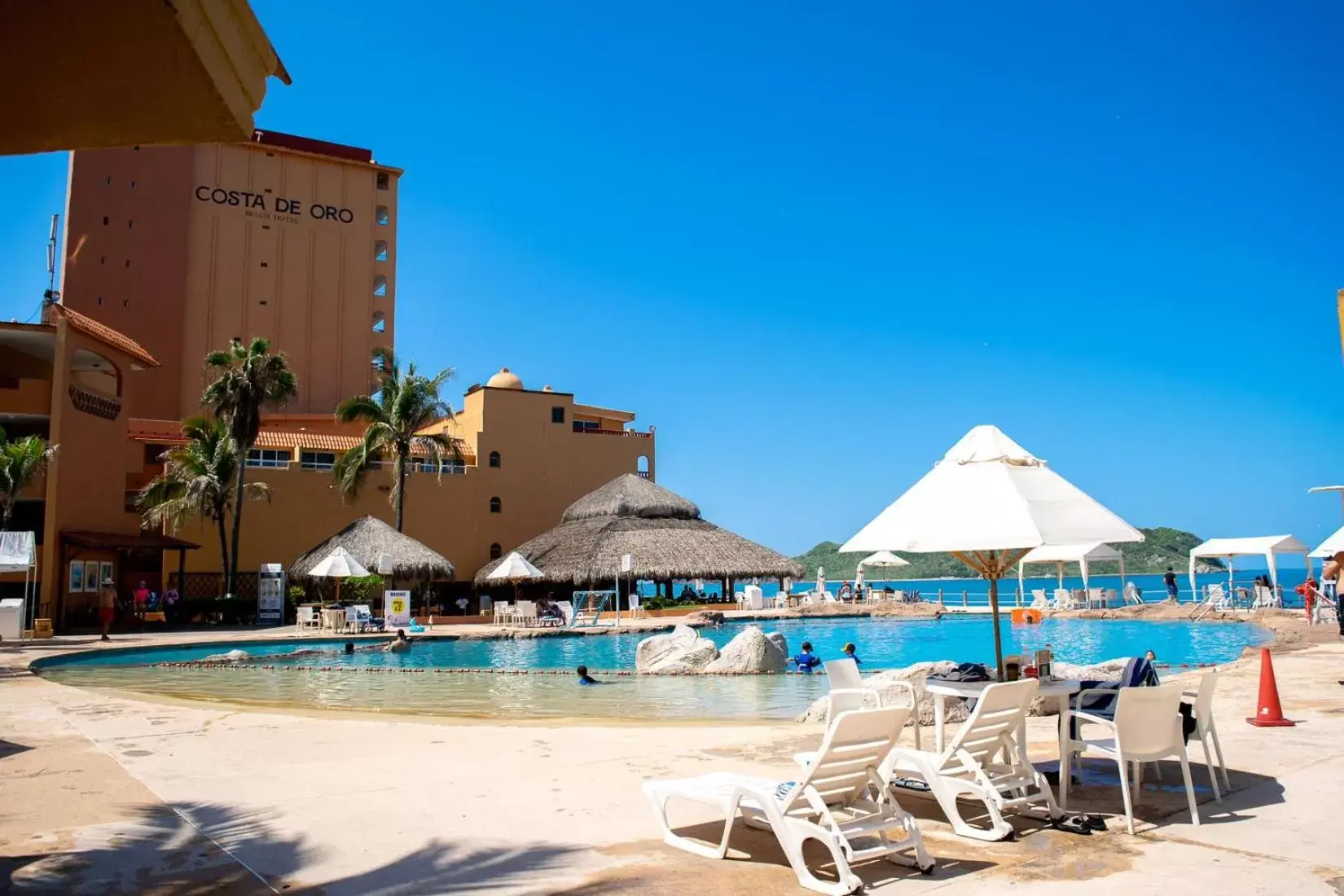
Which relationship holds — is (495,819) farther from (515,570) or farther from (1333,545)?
(515,570)

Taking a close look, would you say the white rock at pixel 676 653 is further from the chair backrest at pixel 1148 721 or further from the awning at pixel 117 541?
the awning at pixel 117 541

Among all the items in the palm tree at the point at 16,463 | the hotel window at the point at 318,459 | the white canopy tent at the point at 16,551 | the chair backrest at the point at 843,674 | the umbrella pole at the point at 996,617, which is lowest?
the chair backrest at the point at 843,674

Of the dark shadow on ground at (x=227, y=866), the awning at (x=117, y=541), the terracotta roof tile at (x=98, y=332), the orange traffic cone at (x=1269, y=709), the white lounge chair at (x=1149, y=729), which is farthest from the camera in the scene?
the terracotta roof tile at (x=98, y=332)

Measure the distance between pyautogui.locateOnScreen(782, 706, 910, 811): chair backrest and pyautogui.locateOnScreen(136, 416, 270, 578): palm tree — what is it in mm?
25876

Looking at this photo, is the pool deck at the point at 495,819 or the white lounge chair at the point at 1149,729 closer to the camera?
the pool deck at the point at 495,819

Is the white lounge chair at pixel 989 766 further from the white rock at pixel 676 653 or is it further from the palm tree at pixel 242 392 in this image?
the palm tree at pixel 242 392

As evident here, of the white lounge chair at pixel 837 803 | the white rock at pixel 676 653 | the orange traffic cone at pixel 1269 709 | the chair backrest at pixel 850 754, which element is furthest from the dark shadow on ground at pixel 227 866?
the white rock at pixel 676 653

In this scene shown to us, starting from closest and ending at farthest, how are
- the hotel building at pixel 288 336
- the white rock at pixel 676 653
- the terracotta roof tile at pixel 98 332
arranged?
the white rock at pixel 676 653 < the terracotta roof tile at pixel 98 332 < the hotel building at pixel 288 336

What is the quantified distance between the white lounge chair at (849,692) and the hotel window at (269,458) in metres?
29.2

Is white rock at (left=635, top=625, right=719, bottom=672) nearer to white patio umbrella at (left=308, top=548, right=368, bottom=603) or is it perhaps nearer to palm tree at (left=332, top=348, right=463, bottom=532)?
white patio umbrella at (left=308, top=548, right=368, bottom=603)

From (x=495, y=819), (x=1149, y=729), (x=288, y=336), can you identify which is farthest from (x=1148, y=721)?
(x=288, y=336)

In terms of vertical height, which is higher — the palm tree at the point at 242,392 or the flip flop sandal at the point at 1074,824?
the palm tree at the point at 242,392

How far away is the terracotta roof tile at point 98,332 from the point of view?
72.5 feet

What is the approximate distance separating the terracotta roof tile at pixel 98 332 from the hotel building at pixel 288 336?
21 centimetres
